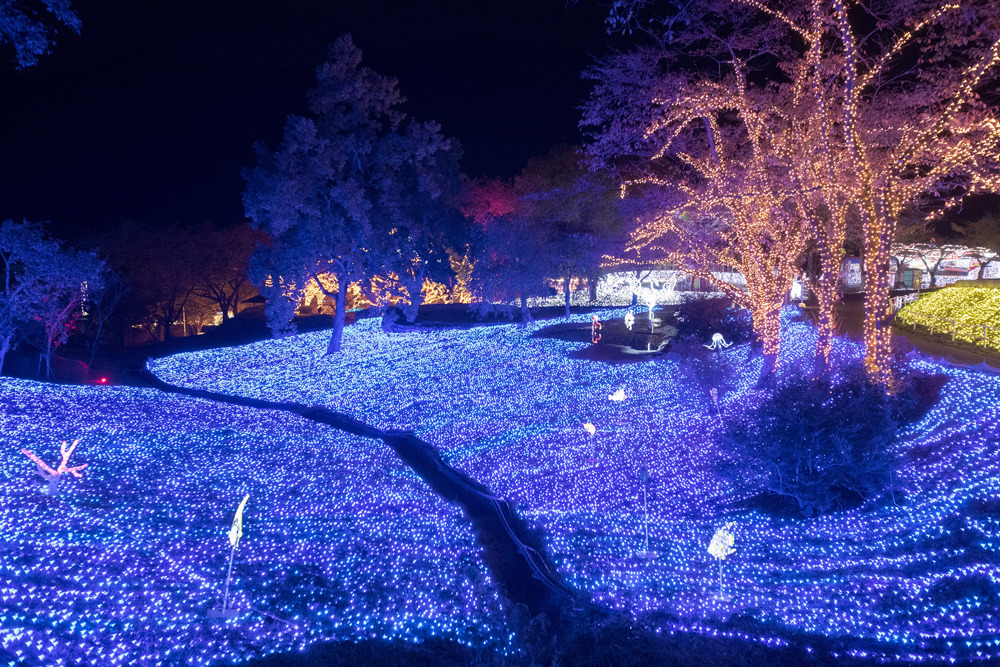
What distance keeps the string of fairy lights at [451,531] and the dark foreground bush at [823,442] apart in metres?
0.39

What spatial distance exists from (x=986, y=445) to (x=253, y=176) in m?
22.5

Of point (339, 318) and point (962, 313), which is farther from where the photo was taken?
point (339, 318)

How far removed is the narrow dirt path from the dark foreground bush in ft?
11.0

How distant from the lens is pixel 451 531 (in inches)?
345

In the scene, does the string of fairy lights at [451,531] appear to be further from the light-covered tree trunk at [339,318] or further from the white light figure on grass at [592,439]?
the light-covered tree trunk at [339,318]

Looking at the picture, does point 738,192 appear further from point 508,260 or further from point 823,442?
point 508,260

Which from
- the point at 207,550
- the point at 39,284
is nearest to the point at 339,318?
the point at 39,284

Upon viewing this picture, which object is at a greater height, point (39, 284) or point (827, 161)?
point (827, 161)

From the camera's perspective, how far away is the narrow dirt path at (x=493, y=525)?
23.3 feet

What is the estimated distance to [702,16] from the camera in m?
10.8

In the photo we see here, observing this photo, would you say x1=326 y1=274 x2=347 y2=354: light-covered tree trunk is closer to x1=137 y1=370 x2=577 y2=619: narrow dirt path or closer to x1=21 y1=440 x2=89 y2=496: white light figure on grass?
x1=137 y1=370 x2=577 y2=619: narrow dirt path

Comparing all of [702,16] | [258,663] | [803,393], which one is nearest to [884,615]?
[803,393]

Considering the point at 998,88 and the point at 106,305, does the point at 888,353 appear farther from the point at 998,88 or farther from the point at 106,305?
the point at 106,305

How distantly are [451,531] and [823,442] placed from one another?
5.25 metres
